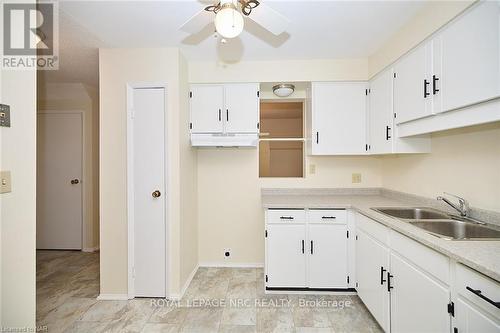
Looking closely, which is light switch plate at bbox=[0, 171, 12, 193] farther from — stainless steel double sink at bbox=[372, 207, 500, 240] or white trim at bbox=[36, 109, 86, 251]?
white trim at bbox=[36, 109, 86, 251]

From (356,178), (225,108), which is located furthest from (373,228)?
(225,108)

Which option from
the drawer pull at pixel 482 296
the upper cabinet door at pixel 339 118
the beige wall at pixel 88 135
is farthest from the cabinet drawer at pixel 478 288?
the beige wall at pixel 88 135

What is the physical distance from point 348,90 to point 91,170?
378 cm

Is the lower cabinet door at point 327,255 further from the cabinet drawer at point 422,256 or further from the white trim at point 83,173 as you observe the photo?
the white trim at point 83,173

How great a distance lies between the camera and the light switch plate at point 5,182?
106 centimetres

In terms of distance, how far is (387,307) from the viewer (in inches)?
66.4

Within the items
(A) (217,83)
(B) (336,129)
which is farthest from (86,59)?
(B) (336,129)

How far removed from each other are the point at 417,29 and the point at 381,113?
2.44 feet

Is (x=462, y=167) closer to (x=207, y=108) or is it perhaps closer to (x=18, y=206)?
(x=207, y=108)

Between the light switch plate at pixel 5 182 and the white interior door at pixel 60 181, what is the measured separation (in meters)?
2.94

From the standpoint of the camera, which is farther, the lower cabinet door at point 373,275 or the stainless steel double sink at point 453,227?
the lower cabinet door at point 373,275

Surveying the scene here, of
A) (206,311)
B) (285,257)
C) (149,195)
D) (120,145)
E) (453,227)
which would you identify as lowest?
(206,311)

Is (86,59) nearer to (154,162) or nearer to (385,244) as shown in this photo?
(154,162)

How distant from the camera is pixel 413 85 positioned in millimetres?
1832
